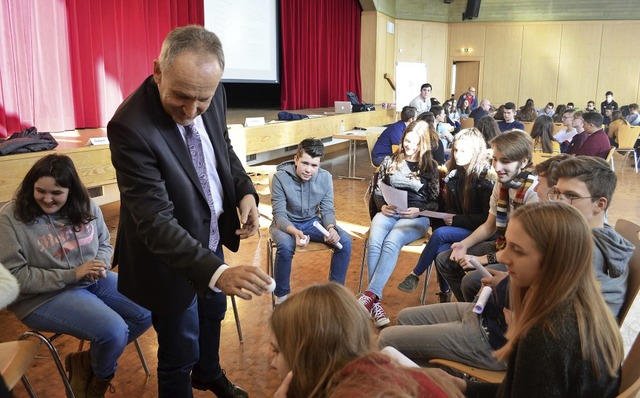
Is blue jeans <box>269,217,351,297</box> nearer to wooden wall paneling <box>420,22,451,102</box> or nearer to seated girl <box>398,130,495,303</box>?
seated girl <box>398,130,495,303</box>

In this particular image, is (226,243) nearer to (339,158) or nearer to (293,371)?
(293,371)

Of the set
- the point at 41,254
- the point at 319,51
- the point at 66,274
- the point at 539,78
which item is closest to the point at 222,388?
the point at 66,274

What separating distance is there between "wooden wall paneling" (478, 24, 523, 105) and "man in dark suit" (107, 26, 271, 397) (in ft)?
50.8

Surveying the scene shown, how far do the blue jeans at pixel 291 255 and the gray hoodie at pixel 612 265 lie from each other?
1.68 meters

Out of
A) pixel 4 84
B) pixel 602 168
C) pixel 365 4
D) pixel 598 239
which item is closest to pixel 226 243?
pixel 598 239

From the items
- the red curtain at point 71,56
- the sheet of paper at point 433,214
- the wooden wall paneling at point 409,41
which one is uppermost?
the wooden wall paneling at point 409,41

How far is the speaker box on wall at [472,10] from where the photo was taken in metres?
14.9

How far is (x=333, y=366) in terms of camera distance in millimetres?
1075

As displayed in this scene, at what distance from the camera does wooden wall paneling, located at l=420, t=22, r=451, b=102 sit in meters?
15.6

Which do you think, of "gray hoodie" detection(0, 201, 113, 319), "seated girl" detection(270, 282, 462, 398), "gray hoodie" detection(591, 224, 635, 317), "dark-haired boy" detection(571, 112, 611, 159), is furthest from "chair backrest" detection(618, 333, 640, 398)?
"dark-haired boy" detection(571, 112, 611, 159)

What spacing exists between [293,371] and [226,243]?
1004 mm

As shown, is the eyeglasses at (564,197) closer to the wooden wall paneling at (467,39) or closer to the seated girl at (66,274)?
the seated girl at (66,274)

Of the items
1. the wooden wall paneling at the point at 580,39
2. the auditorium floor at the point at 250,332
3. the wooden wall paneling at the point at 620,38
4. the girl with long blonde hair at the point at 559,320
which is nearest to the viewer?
the girl with long blonde hair at the point at 559,320

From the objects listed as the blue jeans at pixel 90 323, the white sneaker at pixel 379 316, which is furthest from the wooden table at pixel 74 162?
the white sneaker at pixel 379 316
